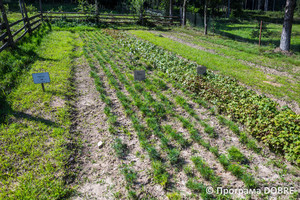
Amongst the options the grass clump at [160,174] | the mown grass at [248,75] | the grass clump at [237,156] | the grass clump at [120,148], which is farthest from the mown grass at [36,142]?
the mown grass at [248,75]

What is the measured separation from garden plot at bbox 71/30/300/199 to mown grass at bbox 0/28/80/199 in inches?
16.6

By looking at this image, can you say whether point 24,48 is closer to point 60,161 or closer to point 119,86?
point 119,86

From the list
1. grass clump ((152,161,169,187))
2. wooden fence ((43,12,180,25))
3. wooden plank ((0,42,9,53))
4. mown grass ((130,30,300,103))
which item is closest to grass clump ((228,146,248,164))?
grass clump ((152,161,169,187))

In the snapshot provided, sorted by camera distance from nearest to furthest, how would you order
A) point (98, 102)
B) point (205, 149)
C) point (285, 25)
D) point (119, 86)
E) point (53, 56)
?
point (205, 149)
point (98, 102)
point (119, 86)
point (53, 56)
point (285, 25)

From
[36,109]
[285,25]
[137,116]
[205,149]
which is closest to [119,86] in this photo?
[137,116]

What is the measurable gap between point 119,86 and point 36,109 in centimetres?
289

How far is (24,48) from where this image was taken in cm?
1030

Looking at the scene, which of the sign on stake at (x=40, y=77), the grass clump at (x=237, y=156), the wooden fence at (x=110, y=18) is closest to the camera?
the grass clump at (x=237, y=156)

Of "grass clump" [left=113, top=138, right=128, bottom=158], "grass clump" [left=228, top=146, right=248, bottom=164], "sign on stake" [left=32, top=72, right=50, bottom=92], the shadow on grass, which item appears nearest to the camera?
"grass clump" [left=228, top=146, right=248, bottom=164]

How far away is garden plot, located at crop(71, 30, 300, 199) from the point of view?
3516 mm

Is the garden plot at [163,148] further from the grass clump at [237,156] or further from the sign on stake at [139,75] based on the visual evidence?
the sign on stake at [139,75]

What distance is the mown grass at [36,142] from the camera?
3.39m

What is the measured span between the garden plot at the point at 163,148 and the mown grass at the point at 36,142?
1.39 ft

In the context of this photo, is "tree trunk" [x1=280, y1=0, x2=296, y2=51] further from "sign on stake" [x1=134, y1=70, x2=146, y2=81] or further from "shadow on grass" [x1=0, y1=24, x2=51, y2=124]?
"shadow on grass" [x1=0, y1=24, x2=51, y2=124]
